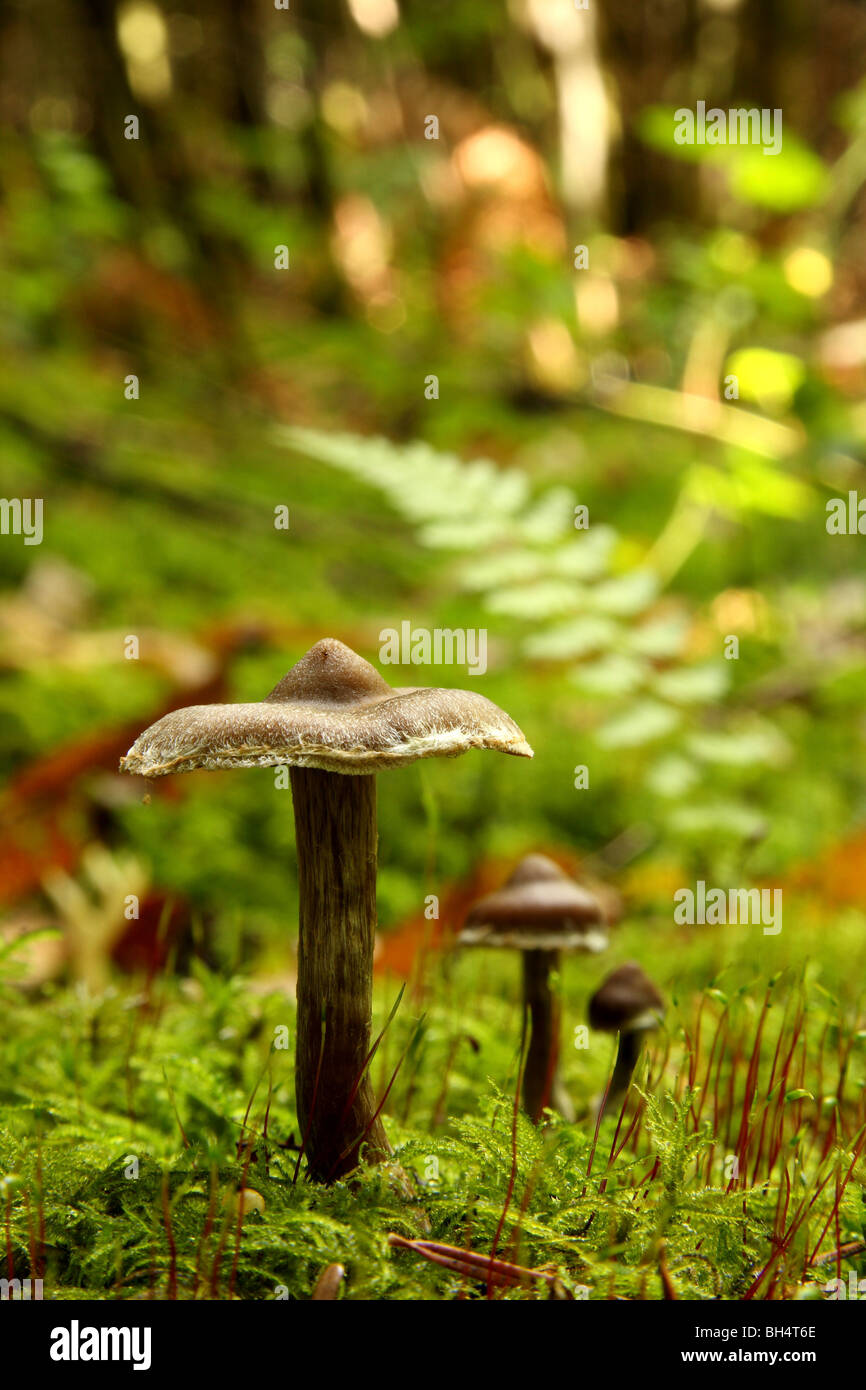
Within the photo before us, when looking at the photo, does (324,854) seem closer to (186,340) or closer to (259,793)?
(259,793)

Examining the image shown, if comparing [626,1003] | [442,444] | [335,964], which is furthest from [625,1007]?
[442,444]

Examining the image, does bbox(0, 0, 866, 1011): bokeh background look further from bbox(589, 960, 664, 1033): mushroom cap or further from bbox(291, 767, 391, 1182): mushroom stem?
bbox(291, 767, 391, 1182): mushroom stem

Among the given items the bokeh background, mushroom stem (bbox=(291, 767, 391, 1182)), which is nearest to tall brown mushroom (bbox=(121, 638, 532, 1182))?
mushroom stem (bbox=(291, 767, 391, 1182))

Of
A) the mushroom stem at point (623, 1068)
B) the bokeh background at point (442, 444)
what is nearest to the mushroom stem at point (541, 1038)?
the mushroom stem at point (623, 1068)

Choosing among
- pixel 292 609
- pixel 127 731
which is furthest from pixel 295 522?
pixel 127 731

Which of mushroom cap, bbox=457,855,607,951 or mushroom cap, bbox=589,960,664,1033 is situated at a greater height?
mushroom cap, bbox=457,855,607,951

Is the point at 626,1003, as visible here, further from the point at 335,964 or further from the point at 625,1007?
the point at 335,964
